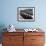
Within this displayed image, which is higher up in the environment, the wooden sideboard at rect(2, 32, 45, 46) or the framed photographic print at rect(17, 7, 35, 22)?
the framed photographic print at rect(17, 7, 35, 22)

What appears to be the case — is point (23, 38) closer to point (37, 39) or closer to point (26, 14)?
point (37, 39)

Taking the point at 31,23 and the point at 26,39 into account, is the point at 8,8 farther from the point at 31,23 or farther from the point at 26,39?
the point at 26,39

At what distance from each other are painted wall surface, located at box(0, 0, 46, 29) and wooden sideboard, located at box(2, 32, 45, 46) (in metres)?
0.58

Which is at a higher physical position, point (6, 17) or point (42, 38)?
point (6, 17)

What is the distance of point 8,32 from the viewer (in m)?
3.73

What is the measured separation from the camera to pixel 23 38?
12.3 feet

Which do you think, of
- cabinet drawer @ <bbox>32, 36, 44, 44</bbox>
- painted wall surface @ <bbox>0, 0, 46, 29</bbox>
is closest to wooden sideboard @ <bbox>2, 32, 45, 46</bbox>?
cabinet drawer @ <bbox>32, 36, 44, 44</bbox>

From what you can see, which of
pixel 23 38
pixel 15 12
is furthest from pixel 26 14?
pixel 23 38

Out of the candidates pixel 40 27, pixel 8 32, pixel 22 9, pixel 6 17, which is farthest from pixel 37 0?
pixel 8 32

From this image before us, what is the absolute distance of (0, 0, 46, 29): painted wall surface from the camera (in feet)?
13.8

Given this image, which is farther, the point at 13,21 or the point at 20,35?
→ the point at 13,21

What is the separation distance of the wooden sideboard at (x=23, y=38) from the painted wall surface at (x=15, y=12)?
0.58m

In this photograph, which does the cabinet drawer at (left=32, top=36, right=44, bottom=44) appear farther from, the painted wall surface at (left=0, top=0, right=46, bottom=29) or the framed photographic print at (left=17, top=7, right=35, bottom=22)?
the framed photographic print at (left=17, top=7, right=35, bottom=22)

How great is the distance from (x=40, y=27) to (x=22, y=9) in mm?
839
